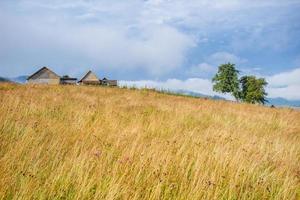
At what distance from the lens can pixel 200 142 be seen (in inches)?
241

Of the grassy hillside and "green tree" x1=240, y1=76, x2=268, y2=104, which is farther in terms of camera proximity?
"green tree" x1=240, y1=76, x2=268, y2=104

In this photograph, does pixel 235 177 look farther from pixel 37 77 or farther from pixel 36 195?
pixel 37 77

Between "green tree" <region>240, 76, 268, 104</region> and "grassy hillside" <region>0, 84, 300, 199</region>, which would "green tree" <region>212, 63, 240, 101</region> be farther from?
"grassy hillside" <region>0, 84, 300, 199</region>

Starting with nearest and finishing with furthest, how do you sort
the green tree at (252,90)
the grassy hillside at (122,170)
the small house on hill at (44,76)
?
1. the grassy hillside at (122,170)
2. the green tree at (252,90)
3. the small house on hill at (44,76)

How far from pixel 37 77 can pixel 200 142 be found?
108395 millimetres

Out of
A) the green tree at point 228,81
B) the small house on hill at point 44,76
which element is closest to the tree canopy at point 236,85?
the green tree at point 228,81

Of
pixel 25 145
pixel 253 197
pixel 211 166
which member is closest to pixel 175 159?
pixel 211 166

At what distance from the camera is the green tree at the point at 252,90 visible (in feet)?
318

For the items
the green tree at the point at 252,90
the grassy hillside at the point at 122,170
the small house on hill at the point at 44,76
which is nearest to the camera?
the grassy hillside at the point at 122,170

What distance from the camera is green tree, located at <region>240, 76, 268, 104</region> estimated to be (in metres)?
96.8

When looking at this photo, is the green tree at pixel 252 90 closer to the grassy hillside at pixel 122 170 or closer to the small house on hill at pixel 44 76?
the small house on hill at pixel 44 76

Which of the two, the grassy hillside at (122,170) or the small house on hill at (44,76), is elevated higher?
the small house on hill at (44,76)

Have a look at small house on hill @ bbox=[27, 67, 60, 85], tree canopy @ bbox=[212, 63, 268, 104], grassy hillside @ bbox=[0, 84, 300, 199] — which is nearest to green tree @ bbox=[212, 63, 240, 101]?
tree canopy @ bbox=[212, 63, 268, 104]

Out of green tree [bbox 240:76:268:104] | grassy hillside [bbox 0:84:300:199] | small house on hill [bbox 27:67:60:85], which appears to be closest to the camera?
grassy hillside [bbox 0:84:300:199]
